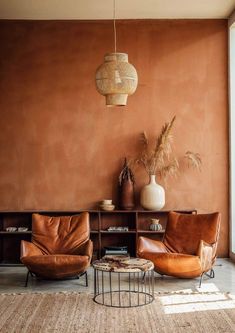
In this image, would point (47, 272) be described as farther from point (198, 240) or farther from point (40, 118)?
point (40, 118)

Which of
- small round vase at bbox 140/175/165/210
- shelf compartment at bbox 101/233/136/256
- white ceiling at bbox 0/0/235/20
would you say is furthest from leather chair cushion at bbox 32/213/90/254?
white ceiling at bbox 0/0/235/20

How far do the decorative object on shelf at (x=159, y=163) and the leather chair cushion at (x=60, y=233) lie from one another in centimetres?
118

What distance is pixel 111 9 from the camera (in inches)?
306

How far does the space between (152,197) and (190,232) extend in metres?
1.14

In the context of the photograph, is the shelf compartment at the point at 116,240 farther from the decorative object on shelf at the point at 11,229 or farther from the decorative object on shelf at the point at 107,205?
the decorative object on shelf at the point at 11,229

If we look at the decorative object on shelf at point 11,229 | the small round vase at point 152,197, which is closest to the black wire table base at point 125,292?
the small round vase at point 152,197

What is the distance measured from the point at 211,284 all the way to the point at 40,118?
3.68 meters

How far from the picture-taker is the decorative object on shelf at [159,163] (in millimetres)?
7766

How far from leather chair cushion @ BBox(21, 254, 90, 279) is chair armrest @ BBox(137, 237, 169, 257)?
2.17 ft

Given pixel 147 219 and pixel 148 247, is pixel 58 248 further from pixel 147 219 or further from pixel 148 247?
pixel 147 219

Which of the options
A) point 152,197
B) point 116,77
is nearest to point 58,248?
point 152,197

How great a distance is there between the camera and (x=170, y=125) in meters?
7.87

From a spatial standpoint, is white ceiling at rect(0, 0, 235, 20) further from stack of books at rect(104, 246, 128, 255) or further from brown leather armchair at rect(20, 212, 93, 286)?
stack of books at rect(104, 246, 128, 255)

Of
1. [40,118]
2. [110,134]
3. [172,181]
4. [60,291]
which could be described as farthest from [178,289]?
[40,118]
